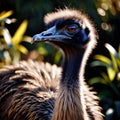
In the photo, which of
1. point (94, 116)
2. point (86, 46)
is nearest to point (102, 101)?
point (94, 116)

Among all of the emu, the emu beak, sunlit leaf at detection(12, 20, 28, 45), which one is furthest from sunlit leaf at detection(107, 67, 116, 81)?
the emu beak

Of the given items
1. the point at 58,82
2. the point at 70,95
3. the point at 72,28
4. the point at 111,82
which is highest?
the point at 72,28

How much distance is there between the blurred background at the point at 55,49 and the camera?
6.42 m

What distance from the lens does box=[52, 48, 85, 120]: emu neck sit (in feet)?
15.0

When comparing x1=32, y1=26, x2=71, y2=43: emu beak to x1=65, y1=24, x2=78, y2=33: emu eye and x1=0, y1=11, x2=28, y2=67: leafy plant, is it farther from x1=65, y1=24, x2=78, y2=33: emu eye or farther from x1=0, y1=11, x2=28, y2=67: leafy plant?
x1=0, y1=11, x2=28, y2=67: leafy plant

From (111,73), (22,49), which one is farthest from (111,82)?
(22,49)

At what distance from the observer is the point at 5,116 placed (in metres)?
5.20

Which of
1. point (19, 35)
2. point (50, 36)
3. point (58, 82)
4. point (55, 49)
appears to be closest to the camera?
point (50, 36)

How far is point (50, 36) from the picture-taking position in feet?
14.8

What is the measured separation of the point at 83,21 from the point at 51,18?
262mm

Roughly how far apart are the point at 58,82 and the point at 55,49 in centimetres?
250

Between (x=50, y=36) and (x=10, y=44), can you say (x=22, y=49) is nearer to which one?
(x=10, y=44)

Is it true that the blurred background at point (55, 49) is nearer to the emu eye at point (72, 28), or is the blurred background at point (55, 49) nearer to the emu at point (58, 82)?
the emu at point (58, 82)

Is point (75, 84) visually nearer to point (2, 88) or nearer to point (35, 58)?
point (2, 88)
